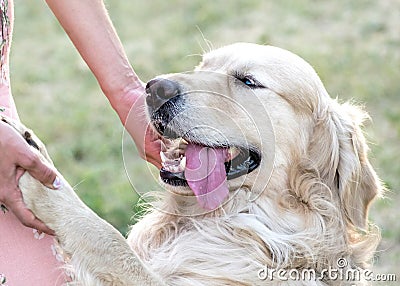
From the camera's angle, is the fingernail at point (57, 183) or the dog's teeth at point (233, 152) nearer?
the fingernail at point (57, 183)

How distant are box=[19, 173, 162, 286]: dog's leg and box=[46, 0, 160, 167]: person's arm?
66 centimetres

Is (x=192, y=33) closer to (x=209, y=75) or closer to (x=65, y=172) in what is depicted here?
(x=65, y=172)

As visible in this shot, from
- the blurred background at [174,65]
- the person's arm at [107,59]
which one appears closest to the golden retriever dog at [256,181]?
the person's arm at [107,59]

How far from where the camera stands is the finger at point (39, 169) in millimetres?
3027

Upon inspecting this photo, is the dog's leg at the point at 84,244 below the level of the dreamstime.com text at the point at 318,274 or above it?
above

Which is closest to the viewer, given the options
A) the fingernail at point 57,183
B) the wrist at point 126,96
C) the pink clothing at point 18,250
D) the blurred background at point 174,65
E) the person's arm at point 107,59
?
the pink clothing at point 18,250

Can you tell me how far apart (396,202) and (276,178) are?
115 inches

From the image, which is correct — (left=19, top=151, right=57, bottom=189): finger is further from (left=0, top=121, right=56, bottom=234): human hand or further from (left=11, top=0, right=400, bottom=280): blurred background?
(left=11, top=0, right=400, bottom=280): blurred background

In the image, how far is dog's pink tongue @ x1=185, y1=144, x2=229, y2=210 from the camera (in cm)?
348
